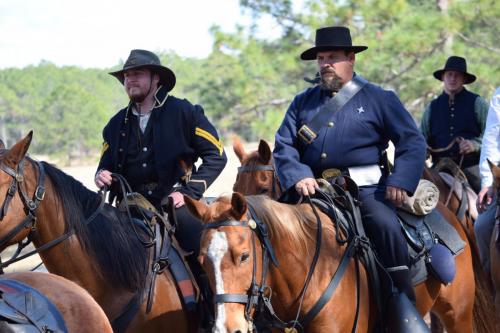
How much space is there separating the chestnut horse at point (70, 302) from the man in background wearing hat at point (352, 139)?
1808 millimetres

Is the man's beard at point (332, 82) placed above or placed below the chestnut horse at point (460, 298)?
above

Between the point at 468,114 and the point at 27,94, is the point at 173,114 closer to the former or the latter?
the point at 468,114

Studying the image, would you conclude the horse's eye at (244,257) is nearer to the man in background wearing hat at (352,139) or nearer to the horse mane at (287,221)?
the horse mane at (287,221)

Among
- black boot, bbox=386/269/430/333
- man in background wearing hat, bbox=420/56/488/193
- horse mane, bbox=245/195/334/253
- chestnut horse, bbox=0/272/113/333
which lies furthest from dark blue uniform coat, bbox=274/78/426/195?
man in background wearing hat, bbox=420/56/488/193

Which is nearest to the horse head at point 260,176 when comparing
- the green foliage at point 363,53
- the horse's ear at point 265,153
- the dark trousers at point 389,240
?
the horse's ear at point 265,153

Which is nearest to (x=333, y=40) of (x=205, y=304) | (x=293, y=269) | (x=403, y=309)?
(x=293, y=269)

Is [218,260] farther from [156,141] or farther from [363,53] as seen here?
[363,53]

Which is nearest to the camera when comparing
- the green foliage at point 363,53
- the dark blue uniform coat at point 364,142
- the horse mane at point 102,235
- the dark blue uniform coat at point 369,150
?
the horse mane at point 102,235

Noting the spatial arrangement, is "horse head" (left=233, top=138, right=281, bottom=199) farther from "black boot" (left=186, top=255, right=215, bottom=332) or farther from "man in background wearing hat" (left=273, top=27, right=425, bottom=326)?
"black boot" (left=186, top=255, right=215, bottom=332)

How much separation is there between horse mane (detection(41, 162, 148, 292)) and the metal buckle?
4.30ft

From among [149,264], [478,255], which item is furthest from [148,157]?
[478,255]

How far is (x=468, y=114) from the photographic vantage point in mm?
8938

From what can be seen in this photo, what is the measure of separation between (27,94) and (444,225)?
57.5 meters

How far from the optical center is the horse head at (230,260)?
12.7ft
